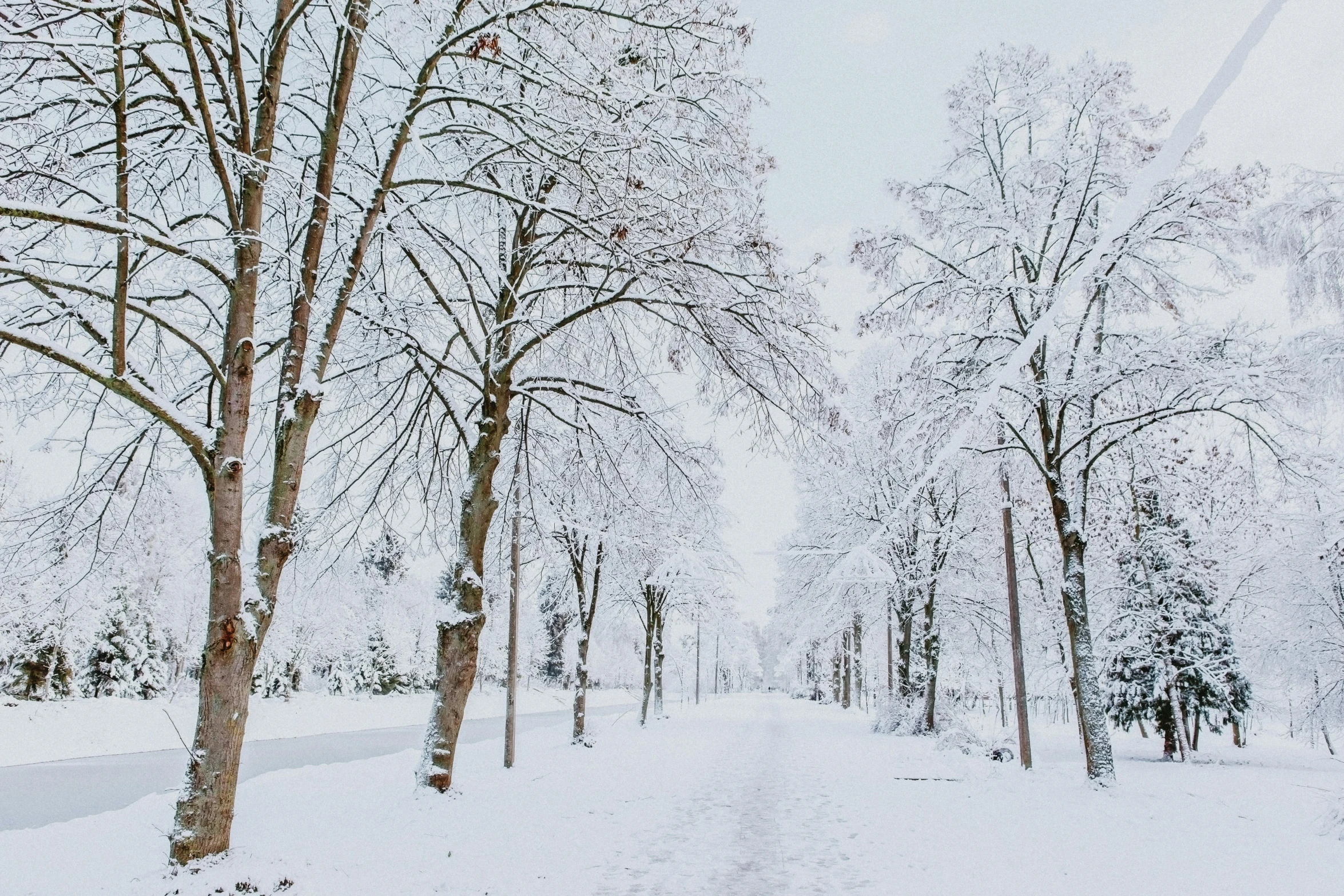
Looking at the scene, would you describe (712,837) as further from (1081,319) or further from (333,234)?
(1081,319)

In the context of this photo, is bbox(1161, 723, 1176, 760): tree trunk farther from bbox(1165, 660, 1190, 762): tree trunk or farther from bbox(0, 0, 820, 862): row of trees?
bbox(0, 0, 820, 862): row of trees

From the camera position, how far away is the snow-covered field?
69.6 ft

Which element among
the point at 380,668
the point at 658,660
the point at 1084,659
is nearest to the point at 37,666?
the point at 380,668

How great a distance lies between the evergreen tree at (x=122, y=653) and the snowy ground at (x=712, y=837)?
25.1 meters

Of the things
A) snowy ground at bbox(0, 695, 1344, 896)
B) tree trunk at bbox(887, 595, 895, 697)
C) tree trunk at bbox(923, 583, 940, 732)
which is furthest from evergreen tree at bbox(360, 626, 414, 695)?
tree trunk at bbox(923, 583, 940, 732)

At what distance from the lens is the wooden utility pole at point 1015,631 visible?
1277 cm

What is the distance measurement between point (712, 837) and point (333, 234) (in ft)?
22.9

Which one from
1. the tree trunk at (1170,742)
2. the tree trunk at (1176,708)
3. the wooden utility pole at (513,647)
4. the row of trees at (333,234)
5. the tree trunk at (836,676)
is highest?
the row of trees at (333,234)

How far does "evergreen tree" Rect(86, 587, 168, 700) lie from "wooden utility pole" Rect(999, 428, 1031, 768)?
33.9 m

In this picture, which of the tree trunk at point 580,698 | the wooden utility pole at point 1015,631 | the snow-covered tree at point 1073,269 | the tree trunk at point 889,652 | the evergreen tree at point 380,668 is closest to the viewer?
the snow-covered tree at point 1073,269

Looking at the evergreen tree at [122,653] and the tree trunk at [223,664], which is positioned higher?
the tree trunk at [223,664]

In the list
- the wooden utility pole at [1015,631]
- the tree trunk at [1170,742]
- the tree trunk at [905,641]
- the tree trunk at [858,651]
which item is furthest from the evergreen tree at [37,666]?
the tree trunk at [1170,742]

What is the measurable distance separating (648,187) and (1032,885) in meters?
6.24

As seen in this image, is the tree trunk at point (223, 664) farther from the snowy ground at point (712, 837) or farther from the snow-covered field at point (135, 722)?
the snow-covered field at point (135, 722)
